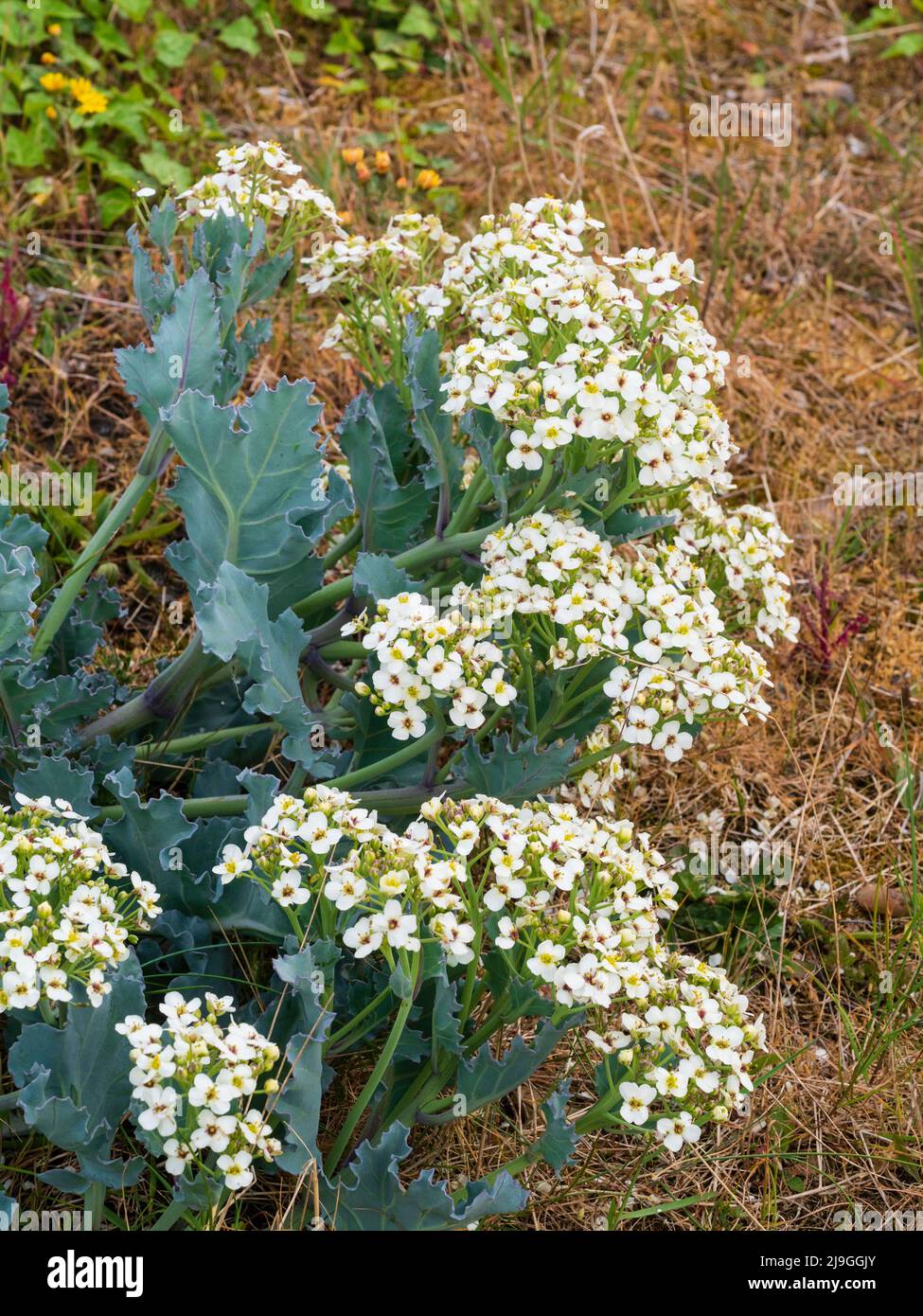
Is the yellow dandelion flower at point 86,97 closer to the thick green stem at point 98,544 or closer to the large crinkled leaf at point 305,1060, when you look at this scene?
the thick green stem at point 98,544

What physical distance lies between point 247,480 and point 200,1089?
1.04 metres

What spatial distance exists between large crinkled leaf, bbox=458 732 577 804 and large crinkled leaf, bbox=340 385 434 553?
18.7 inches

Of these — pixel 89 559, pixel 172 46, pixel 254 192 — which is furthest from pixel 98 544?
pixel 172 46

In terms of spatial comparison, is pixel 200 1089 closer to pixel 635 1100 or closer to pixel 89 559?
pixel 635 1100

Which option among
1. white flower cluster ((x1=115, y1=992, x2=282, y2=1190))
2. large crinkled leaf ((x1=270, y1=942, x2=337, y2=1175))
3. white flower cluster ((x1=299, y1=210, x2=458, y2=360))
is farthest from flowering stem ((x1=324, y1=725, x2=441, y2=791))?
white flower cluster ((x1=299, y1=210, x2=458, y2=360))

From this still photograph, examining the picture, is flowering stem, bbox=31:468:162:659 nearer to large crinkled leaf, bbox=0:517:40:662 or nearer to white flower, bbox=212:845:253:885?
large crinkled leaf, bbox=0:517:40:662

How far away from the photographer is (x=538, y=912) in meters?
2.03

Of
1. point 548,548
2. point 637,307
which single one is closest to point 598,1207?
point 548,548

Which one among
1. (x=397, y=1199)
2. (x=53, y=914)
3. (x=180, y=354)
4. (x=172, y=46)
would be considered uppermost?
(x=172, y=46)

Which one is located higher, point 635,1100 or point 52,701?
point 52,701

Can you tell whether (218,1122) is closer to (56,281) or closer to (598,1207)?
(598,1207)

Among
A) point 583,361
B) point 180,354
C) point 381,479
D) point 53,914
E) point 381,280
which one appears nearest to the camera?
point 53,914

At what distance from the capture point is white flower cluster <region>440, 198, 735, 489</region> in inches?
82.6

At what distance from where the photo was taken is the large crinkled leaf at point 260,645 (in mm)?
2109
